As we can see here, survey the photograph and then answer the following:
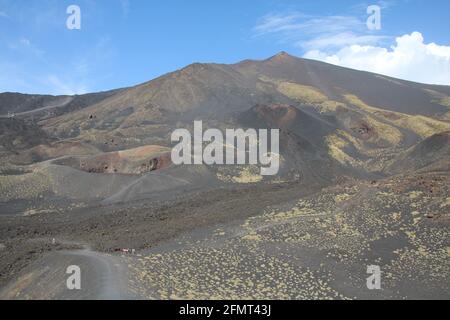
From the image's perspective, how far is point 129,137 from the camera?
215 ft

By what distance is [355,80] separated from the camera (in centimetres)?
9744

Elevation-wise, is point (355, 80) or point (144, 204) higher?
point (355, 80)

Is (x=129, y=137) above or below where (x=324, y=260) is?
above

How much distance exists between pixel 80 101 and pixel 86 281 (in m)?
106

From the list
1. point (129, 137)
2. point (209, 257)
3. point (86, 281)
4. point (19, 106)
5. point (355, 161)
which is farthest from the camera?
point (19, 106)

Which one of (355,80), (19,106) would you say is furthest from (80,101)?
(355,80)

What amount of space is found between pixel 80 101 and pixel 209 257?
102462 mm

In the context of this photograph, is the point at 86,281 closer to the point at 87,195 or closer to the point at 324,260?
the point at 324,260

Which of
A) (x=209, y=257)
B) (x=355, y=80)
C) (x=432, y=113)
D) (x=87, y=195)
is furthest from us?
(x=355, y=80)
